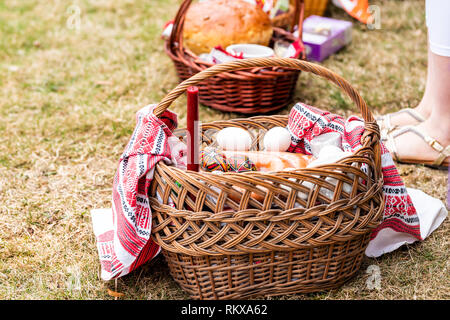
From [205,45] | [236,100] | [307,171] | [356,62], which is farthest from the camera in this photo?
[356,62]

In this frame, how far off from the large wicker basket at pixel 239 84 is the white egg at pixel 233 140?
0.67 metres

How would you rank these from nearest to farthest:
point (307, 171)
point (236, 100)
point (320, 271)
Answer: point (307, 171), point (320, 271), point (236, 100)

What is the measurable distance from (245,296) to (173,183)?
343 millimetres

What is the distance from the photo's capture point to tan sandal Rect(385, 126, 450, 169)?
1.84 metres

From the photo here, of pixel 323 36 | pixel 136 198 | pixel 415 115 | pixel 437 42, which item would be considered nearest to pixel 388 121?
pixel 415 115

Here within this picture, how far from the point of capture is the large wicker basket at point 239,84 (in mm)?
2068

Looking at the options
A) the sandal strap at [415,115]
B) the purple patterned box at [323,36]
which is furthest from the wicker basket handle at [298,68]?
the purple patterned box at [323,36]

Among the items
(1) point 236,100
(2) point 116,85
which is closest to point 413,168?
(1) point 236,100

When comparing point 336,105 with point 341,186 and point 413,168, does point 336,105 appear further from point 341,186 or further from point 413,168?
point 341,186

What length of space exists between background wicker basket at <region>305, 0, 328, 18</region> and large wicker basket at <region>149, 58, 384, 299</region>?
2.11 m

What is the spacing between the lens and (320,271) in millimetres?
1241

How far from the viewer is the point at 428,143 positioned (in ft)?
6.11

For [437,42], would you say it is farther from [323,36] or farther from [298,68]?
[323,36]

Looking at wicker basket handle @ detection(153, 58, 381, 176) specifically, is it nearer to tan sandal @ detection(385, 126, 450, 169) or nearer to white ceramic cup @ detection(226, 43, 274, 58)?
tan sandal @ detection(385, 126, 450, 169)
